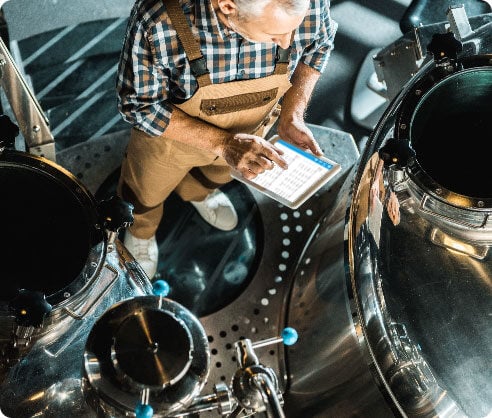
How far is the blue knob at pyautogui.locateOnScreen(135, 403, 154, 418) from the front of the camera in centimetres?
143

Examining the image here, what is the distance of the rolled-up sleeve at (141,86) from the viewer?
207cm

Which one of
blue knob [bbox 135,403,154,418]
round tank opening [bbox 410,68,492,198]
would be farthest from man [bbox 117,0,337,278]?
blue knob [bbox 135,403,154,418]

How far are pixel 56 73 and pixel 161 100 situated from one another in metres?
1.72

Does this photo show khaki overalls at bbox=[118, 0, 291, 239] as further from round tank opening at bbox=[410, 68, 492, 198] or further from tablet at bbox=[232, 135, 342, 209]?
round tank opening at bbox=[410, 68, 492, 198]

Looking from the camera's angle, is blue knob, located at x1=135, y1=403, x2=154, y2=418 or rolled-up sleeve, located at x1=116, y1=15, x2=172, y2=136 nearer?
blue knob, located at x1=135, y1=403, x2=154, y2=418

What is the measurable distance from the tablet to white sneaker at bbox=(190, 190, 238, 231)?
2.63 feet

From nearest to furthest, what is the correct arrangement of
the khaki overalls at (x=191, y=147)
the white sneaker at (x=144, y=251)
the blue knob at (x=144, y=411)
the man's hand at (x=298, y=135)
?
1. the blue knob at (x=144, y=411)
2. the khaki overalls at (x=191, y=147)
3. the man's hand at (x=298, y=135)
4. the white sneaker at (x=144, y=251)

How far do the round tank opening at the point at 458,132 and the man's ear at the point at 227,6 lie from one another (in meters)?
0.65

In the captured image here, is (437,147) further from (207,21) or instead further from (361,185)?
(207,21)

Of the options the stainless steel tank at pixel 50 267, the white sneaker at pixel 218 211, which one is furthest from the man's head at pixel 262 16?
the white sneaker at pixel 218 211

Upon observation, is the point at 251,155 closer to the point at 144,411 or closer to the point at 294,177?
the point at 294,177

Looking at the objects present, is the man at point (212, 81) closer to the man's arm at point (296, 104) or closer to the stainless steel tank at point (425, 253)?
the man's arm at point (296, 104)

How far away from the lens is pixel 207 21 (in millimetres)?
2064

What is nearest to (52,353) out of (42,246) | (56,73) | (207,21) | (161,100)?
(42,246)
